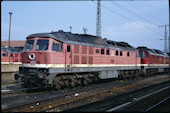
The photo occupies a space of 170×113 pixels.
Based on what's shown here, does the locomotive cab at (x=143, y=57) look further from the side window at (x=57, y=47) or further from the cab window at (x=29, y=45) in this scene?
the cab window at (x=29, y=45)

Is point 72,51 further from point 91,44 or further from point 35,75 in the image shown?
point 35,75

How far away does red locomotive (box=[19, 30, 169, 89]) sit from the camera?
43.2ft

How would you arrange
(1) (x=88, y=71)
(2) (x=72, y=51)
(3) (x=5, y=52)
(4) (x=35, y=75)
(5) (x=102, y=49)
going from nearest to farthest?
(4) (x=35, y=75)
(2) (x=72, y=51)
(1) (x=88, y=71)
(5) (x=102, y=49)
(3) (x=5, y=52)

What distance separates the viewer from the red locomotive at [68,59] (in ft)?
43.2

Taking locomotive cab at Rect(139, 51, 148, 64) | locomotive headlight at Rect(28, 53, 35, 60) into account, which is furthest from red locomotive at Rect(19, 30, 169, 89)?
locomotive cab at Rect(139, 51, 148, 64)

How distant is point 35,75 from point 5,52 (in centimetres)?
2027

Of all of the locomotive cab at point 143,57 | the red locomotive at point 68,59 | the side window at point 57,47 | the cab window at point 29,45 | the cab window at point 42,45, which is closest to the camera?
the red locomotive at point 68,59

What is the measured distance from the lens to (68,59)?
48.5ft

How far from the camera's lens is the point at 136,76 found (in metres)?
25.5

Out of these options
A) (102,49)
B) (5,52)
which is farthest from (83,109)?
(5,52)

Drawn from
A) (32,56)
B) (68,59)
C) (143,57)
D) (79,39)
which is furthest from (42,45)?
(143,57)

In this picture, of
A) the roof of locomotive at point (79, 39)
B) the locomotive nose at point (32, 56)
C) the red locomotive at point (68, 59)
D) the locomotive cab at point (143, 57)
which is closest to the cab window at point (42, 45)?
the red locomotive at point (68, 59)

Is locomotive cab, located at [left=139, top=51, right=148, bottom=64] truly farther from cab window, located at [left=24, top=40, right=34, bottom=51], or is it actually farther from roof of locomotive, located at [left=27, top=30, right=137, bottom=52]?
cab window, located at [left=24, top=40, right=34, bottom=51]

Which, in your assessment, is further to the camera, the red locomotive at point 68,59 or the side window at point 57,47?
the side window at point 57,47
